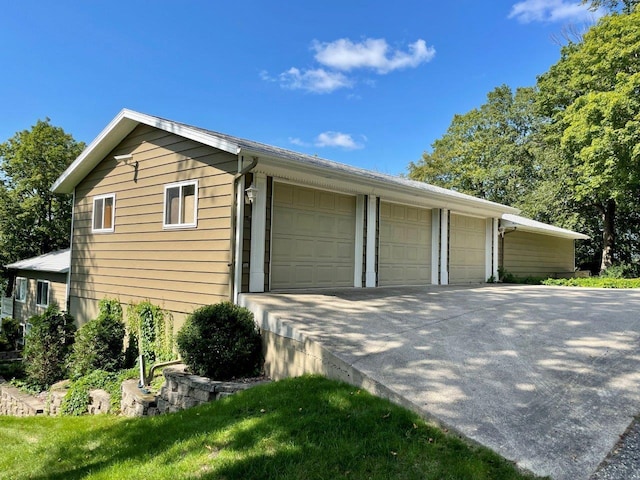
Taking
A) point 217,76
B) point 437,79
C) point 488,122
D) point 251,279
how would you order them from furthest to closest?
point 488,122, point 437,79, point 217,76, point 251,279

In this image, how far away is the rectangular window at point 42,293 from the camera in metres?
13.7

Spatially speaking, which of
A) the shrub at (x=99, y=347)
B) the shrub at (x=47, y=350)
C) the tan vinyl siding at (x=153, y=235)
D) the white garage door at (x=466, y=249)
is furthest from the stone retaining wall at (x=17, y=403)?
the white garage door at (x=466, y=249)

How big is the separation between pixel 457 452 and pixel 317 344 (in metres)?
2.01

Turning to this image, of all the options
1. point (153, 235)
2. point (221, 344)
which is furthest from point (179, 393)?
point (153, 235)

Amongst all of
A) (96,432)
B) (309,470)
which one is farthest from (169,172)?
(309,470)

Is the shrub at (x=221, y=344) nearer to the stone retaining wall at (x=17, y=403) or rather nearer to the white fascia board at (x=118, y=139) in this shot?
the white fascia board at (x=118, y=139)

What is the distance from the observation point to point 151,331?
27.0ft

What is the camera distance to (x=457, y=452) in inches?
110

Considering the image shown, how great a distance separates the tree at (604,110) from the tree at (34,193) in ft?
81.4

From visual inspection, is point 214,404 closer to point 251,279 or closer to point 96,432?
point 96,432

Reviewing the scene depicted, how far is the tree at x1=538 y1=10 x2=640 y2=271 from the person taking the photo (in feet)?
50.0

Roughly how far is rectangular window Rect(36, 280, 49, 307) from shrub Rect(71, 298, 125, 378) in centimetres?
671

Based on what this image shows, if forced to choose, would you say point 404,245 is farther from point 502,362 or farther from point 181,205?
point 502,362

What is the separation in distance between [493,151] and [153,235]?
86.6ft
